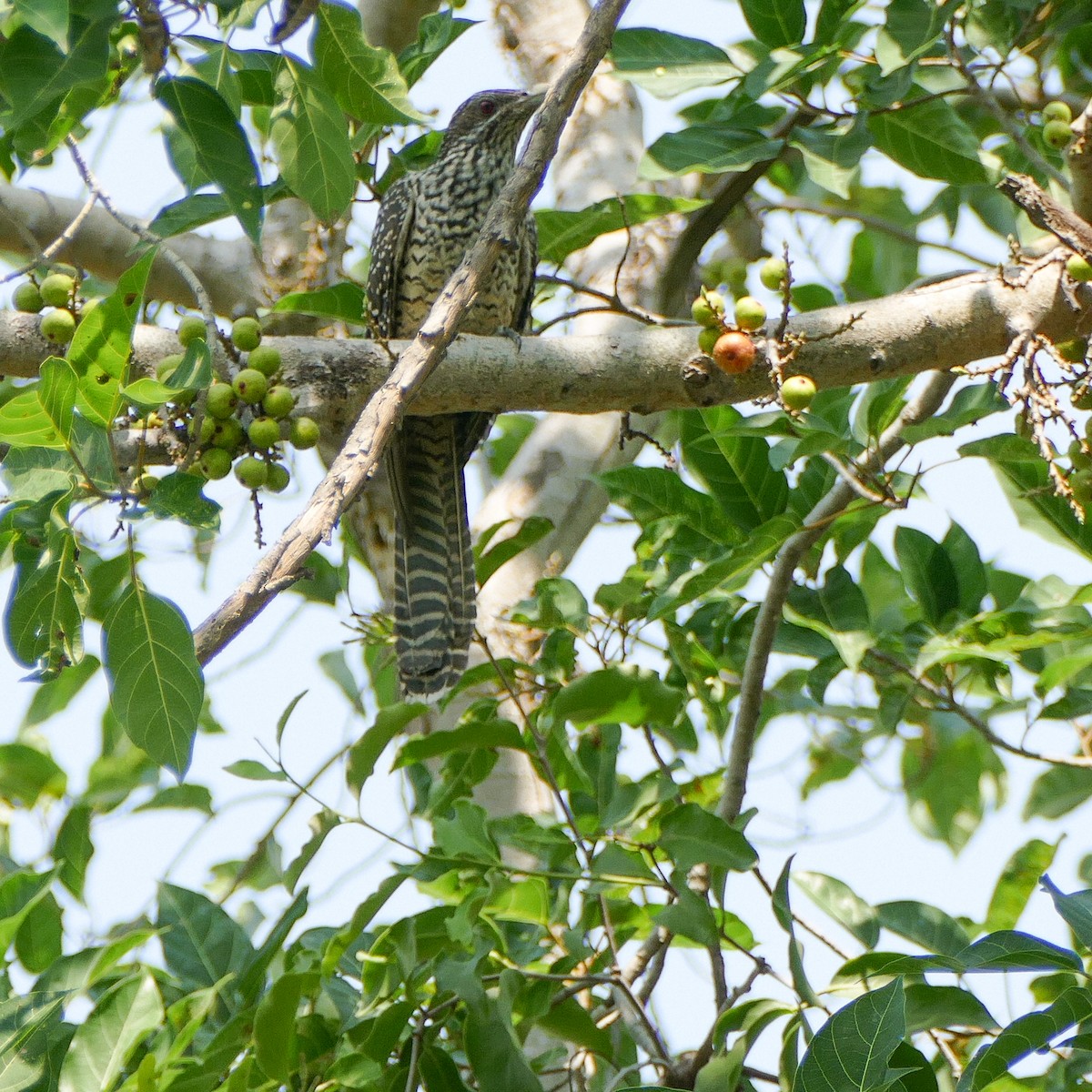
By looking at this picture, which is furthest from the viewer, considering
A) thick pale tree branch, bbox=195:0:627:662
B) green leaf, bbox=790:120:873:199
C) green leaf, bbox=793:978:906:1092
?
green leaf, bbox=790:120:873:199

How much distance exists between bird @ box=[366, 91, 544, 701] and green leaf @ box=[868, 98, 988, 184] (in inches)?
57.6

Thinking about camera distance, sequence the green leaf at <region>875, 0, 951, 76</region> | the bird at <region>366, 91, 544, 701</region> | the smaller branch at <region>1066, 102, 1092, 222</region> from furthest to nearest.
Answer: the bird at <region>366, 91, 544, 701</region> < the green leaf at <region>875, 0, 951, 76</region> < the smaller branch at <region>1066, 102, 1092, 222</region>

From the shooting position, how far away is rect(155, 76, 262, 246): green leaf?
2.03 metres

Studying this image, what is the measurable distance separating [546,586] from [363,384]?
2.31 feet

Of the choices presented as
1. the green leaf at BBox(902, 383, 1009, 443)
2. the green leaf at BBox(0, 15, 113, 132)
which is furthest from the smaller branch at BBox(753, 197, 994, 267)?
the green leaf at BBox(0, 15, 113, 132)

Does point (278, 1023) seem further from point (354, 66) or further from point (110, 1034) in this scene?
point (354, 66)

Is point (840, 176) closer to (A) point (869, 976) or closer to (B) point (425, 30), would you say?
(B) point (425, 30)

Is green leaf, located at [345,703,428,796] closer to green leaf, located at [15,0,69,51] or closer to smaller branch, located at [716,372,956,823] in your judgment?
smaller branch, located at [716,372,956,823]

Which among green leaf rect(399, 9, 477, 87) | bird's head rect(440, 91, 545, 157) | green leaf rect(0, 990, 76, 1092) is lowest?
green leaf rect(0, 990, 76, 1092)

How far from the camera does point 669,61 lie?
2.74 metres

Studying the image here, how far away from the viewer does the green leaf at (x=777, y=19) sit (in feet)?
8.70

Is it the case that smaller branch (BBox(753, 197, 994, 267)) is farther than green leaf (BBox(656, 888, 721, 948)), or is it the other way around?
smaller branch (BBox(753, 197, 994, 267))

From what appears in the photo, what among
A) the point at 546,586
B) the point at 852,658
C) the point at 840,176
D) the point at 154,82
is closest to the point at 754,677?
the point at 852,658

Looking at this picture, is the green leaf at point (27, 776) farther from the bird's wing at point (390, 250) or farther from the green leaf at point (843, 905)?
the green leaf at point (843, 905)
